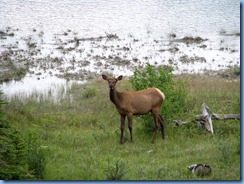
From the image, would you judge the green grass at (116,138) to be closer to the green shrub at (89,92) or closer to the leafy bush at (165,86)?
the green shrub at (89,92)

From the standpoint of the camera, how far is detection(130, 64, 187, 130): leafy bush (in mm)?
10219

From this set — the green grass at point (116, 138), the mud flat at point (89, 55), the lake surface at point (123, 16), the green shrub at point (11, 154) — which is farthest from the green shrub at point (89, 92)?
the green shrub at point (11, 154)

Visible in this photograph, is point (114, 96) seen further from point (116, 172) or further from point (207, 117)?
point (116, 172)

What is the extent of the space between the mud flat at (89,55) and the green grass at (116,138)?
0.36 m

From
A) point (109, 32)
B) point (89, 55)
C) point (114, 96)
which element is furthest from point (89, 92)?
point (109, 32)

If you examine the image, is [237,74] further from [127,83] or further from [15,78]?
[15,78]

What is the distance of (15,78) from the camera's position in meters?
10.1

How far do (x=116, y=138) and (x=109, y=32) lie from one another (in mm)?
2174

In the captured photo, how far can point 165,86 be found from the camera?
33.9ft

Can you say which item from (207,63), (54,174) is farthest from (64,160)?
(207,63)

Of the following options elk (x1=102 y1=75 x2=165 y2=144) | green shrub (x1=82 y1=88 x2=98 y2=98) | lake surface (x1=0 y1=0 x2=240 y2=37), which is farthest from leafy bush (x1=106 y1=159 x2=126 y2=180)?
lake surface (x1=0 y1=0 x2=240 y2=37)

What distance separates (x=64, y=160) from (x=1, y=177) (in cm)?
113

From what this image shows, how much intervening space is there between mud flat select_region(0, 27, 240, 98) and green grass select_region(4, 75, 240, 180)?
1.19 ft

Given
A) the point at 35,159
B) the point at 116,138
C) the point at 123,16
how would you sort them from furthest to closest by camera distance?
the point at 123,16 < the point at 116,138 < the point at 35,159
